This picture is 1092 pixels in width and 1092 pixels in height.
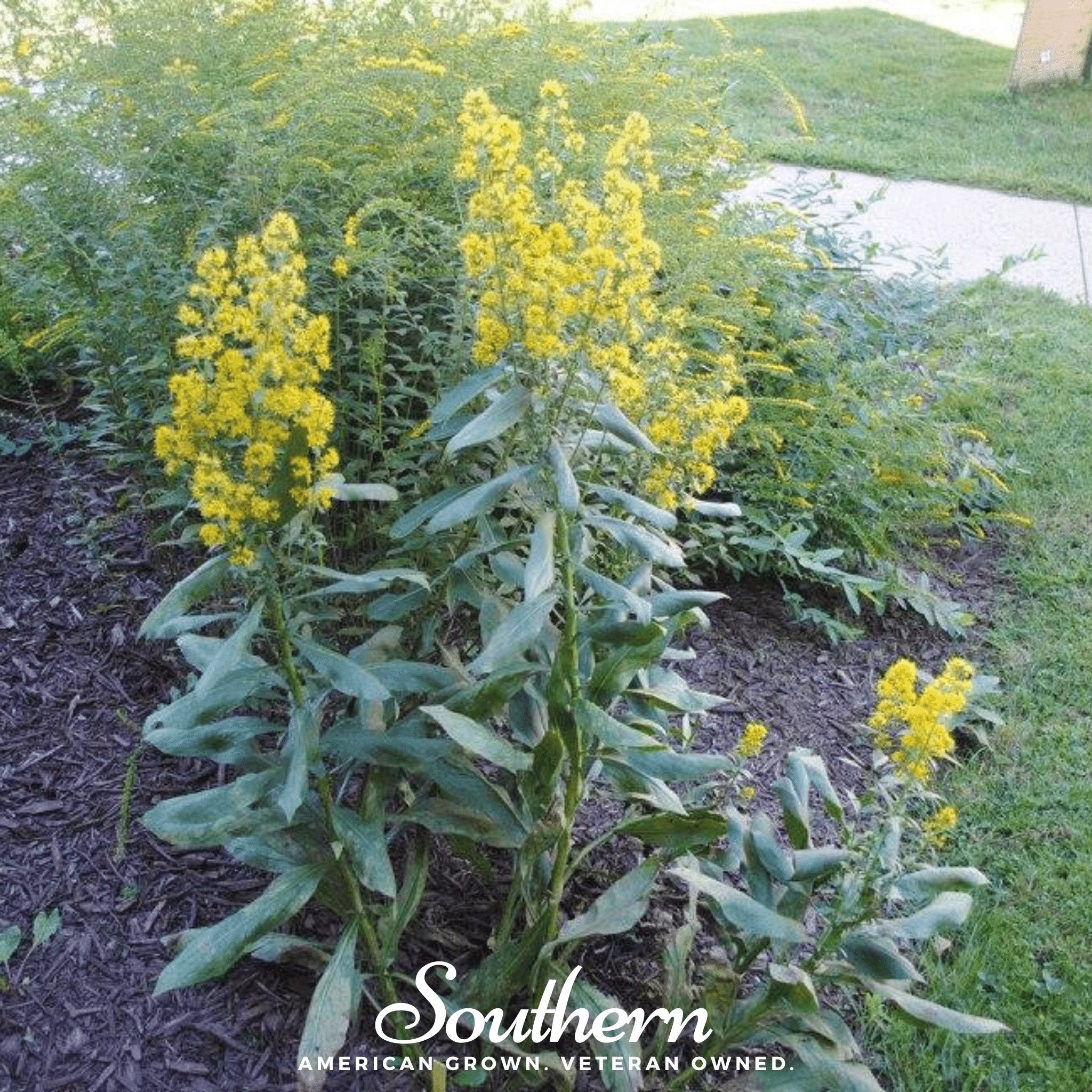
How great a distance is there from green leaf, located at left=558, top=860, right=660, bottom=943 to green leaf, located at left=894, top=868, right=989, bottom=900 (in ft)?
1.59

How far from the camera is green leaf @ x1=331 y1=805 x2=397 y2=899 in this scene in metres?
2.22

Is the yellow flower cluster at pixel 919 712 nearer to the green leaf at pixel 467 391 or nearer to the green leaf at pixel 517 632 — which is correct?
the green leaf at pixel 517 632

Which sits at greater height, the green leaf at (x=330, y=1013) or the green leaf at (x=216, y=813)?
the green leaf at (x=216, y=813)

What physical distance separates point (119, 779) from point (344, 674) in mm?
1098

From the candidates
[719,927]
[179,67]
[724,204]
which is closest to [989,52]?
[724,204]

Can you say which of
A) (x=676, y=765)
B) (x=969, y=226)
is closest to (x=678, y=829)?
(x=676, y=765)

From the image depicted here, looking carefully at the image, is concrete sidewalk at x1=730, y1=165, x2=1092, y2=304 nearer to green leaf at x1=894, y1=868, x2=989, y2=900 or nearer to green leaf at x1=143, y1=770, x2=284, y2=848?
green leaf at x1=894, y1=868, x2=989, y2=900

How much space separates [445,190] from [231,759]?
1.61m

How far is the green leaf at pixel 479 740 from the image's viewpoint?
2.13 metres

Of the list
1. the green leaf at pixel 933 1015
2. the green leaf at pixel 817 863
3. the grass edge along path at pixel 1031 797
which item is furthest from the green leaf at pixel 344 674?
the grass edge along path at pixel 1031 797

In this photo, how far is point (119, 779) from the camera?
2924 millimetres

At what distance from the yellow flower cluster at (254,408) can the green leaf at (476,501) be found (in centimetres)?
21

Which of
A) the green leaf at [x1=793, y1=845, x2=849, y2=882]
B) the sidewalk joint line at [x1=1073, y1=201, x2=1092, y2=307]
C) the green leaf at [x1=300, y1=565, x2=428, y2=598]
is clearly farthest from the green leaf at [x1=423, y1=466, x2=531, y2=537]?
the sidewalk joint line at [x1=1073, y1=201, x2=1092, y2=307]

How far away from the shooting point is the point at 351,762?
2.49 metres
